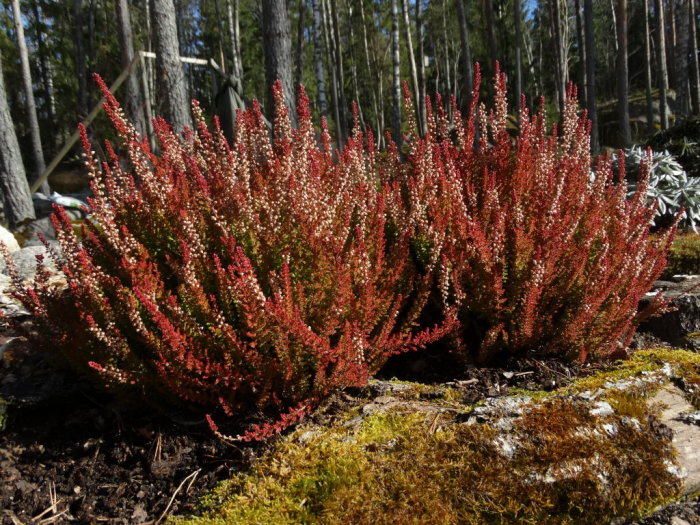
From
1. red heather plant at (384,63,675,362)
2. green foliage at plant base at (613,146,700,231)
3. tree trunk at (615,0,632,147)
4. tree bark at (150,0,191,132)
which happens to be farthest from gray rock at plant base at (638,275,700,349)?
tree trunk at (615,0,632,147)

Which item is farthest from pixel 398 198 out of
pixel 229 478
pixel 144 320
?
pixel 229 478

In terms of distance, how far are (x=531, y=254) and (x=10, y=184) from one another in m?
11.6

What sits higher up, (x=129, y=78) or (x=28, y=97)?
(x=28, y=97)

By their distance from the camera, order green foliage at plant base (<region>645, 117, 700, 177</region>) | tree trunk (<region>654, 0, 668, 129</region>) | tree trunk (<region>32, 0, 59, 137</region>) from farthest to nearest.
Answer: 1. tree trunk (<region>32, 0, 59, 137</region>)
2. tree trunk (<region>654, 0, 668, 129</region>)
3. green foliage at plant base (<region>645, 117, 700, 177</region>)

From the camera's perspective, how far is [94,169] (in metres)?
2.26

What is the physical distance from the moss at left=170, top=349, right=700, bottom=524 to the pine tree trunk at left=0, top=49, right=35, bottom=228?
1102 cm

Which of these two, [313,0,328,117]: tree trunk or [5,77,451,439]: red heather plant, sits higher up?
[313,0,328,117]: tree trunk

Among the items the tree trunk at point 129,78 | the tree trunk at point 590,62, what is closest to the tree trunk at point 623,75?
the tree trunk at point 590,62

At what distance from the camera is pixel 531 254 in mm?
2432

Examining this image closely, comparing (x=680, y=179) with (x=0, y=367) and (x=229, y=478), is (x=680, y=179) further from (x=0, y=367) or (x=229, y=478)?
(x=0, y=367)

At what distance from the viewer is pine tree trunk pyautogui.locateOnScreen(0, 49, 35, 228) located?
33.7ft

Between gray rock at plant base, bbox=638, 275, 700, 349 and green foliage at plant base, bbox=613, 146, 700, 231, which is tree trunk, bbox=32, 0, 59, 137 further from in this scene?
gray rock at plant base, bbox=638, 275, 700, 349

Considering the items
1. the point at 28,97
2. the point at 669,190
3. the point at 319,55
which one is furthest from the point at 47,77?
the point at 669,190

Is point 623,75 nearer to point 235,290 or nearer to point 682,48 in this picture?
point 682,48
